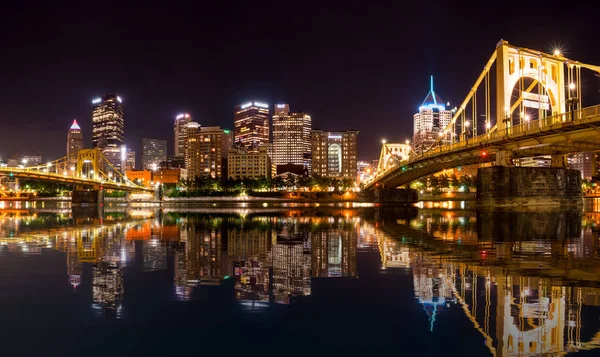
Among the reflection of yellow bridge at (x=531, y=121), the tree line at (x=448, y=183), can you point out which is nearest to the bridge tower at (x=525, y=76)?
the reflection of yellow bridge at (x=531, y=121)

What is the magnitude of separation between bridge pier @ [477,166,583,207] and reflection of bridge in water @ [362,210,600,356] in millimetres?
30705

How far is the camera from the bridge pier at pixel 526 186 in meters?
49.1

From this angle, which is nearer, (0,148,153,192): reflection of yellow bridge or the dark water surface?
the dark water surface

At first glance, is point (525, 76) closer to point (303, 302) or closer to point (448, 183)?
point (303, 302)

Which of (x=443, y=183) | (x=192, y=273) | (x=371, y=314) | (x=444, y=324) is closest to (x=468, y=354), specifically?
(x=444, y=324)

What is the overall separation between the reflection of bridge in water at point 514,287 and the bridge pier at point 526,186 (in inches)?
1209

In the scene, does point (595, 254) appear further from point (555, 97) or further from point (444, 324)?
point (555, 97)

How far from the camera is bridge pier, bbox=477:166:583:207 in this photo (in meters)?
49.1

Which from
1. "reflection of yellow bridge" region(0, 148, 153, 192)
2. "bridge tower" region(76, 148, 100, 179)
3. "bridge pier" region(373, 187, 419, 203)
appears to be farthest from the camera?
"bridge tower" region(76, 148, 100, 179)

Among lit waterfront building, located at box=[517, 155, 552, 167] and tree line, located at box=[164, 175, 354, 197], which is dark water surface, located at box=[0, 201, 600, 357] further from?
tree line, located at box=[164, 175, 354, 197]

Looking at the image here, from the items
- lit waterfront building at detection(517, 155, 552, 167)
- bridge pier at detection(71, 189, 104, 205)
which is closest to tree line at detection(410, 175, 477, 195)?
lit waterfront building at detection(517, 155, 552, 167)

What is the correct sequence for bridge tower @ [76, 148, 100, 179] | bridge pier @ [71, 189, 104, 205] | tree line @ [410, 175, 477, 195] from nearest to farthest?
1. bridge pier @ [71, 189, 104, 205]
2. bridge tower @ [76, 148, 100, 179]
3. tree line @ [410, 175, 477, 195]

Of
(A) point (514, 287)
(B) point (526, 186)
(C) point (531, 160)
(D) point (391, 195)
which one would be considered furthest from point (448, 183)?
(A) point (514, 287)

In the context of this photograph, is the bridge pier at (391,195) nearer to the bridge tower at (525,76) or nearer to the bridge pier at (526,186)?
the bridge tower at (525,76)
